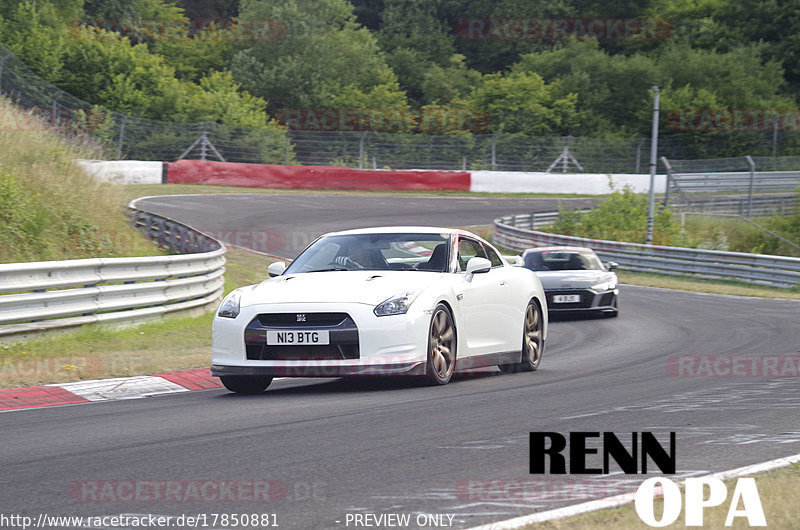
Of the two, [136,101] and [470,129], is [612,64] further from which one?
[136,101]

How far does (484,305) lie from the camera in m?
10.4

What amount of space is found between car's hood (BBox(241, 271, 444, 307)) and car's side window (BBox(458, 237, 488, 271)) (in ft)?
Answer: 2.45

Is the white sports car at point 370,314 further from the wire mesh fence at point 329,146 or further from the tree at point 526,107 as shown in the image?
the tree at point 526,107

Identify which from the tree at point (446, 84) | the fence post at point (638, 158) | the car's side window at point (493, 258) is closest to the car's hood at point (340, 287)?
the car's side window at point (493, 258)

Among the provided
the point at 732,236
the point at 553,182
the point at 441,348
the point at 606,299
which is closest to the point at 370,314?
the point at 441,348

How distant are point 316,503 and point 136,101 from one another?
57.4 meters

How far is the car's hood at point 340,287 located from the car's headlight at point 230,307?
0.06 meters

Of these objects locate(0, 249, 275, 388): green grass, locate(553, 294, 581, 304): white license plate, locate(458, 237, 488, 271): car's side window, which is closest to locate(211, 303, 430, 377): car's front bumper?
locate(458, 237, 488, 271): car's side window

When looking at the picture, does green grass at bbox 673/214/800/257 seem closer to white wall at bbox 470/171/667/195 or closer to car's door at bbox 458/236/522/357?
white wall at bbox 470/171/667/195

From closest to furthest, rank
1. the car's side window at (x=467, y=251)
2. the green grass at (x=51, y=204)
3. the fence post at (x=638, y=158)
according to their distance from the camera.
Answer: the car's side window at (x=467, y=251), the green grass at (x=51, y=204), the fence post at (x=638, y=158)

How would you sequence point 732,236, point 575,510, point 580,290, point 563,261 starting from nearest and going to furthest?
point 575,510 → point 580,290 → point 563,261 → point 732,236

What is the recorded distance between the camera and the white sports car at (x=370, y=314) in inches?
351

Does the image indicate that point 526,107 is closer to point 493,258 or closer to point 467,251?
point 493,258

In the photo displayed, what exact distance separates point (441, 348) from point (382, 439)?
2.88m
